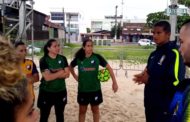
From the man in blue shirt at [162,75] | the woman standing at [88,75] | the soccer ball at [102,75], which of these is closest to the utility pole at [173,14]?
the soccer ball at [102,75]

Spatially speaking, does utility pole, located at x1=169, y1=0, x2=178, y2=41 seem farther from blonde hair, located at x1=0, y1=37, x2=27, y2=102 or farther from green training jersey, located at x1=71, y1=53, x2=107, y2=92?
blonde hair, located at x1=0, y1=37, x2=27, y2=102

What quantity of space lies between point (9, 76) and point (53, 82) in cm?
398

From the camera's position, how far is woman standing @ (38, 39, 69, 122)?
5.32 m

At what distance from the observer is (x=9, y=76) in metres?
1.34

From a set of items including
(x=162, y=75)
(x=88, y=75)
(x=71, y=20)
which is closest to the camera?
(x=162, y=75)

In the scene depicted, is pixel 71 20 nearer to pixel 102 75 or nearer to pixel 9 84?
pixel 102 75

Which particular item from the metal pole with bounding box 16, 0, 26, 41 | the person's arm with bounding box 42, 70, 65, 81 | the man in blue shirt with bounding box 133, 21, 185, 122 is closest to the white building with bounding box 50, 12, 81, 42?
the metal pole with bounding box 16, 0, 26, 41

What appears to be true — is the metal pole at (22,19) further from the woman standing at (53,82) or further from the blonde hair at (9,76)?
the blonde hair at (9,76)

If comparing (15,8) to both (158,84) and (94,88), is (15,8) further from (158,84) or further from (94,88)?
(158,84)

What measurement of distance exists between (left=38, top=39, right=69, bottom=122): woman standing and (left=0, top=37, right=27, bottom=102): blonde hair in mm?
3884

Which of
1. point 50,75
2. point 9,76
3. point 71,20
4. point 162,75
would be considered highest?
point 71,20

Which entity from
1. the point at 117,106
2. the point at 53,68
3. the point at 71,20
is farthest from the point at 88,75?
the point at 71,20

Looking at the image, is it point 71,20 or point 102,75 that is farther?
point 71,20

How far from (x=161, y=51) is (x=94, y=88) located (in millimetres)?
1635
